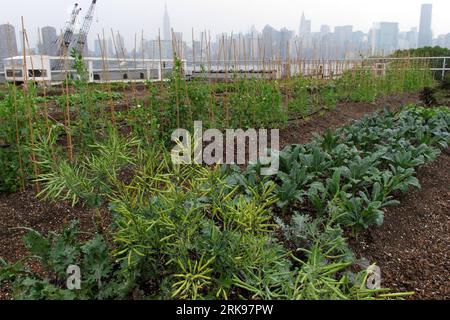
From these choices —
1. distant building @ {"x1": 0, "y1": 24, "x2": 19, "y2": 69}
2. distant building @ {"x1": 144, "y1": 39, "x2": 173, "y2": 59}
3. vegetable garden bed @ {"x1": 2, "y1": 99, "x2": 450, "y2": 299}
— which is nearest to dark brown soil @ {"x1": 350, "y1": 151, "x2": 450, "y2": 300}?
vegetable garden bed @ {"x1": 2, "y1": 99, "x2": 450, "y2": 299}

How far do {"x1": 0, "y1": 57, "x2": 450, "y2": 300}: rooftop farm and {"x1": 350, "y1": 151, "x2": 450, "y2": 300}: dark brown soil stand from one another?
56 mm

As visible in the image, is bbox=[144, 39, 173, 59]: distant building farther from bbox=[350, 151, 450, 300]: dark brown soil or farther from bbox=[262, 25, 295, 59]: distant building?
bbox=[350, 151, 450, 300]: dark brown soil

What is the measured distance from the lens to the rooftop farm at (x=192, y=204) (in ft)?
4.83

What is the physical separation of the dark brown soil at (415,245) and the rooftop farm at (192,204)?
0.06 metres

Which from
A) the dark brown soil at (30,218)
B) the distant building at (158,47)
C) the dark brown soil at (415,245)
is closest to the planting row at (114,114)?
the dark brown soil at (30,218)

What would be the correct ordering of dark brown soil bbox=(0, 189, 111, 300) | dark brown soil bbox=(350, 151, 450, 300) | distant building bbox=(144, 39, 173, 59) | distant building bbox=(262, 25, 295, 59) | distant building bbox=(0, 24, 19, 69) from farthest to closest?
distant building bbox=(262, 25, 295, 59), distant building bbox=(144, 39, 173, 59), distant building bbox=(0, 24, 19, 69), dark brown soil bbox=(0, 189, 111, 300), dark brown soil bbox=(350, 151, 450, 300)

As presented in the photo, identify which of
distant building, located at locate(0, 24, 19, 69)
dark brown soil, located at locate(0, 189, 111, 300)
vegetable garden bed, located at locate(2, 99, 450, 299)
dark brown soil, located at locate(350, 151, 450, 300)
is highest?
distant building, located at locate(0, 24, 19, 69)

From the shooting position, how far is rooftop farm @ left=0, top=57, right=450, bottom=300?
4.83ft

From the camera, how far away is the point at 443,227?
8.65ft

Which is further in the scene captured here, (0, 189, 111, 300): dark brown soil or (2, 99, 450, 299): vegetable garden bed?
(0, 189, 111, 300): dark brown soil

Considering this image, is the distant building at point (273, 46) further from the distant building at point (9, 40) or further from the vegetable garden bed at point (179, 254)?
the vegetable garden bed at point (179, 254)

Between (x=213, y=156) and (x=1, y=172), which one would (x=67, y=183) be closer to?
(x=1, y=172)

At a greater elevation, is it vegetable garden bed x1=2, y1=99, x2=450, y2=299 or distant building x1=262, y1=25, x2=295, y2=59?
distant building x1=262, y1=25, x2=295, y2=59
